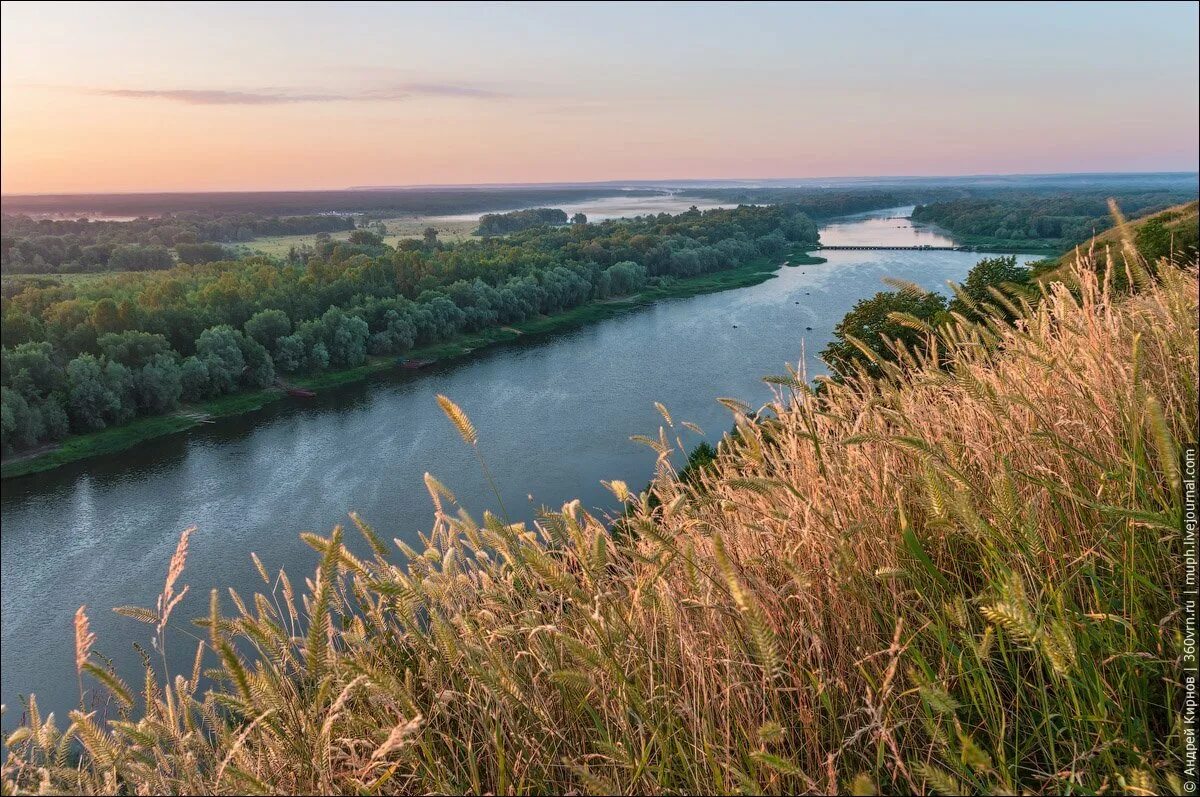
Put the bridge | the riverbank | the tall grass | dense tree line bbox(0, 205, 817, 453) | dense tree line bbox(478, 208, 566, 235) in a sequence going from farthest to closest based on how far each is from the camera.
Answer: dense tree line bbox(478, 208, 566, 235)
the bridge
dense tree line bbox(0, 205, 817, 453)
the riverbank
the tall grass

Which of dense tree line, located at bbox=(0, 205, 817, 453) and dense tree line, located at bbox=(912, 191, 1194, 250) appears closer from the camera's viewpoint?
dense tree line, located at bbox=(0, 205, 817, 453)

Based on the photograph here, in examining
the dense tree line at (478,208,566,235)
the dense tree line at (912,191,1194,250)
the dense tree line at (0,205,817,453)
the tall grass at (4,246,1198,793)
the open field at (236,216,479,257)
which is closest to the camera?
the tall grass at (4,246,1198,793)

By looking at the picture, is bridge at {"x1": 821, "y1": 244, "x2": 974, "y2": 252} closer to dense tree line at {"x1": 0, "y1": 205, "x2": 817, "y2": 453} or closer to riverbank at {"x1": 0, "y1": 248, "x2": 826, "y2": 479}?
riverbank at {"x1": 0, "y1": 248, "x2": 826, "y2": 479}

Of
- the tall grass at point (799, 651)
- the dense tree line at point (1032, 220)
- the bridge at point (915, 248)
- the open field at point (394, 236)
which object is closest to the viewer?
the tall grass at point (799, 651)

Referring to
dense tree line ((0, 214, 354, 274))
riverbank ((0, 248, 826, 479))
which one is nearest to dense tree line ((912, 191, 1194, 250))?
riverbank ((0, 248, 826, 479))

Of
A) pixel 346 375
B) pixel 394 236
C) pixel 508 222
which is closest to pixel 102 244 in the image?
pixel 346 375

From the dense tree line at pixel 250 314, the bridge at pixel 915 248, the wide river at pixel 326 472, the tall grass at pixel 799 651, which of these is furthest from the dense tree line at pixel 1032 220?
the tall grass at pixel 799 651

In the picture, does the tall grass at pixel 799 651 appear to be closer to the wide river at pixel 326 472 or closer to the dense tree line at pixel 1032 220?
the wide river at pixel 326 472
